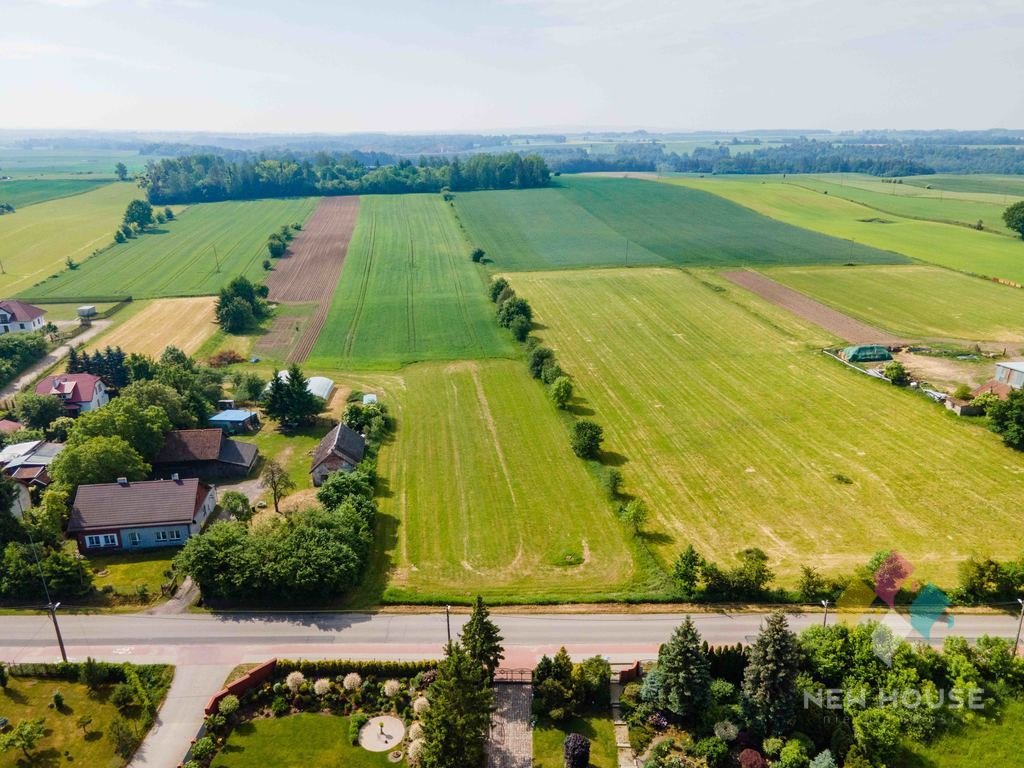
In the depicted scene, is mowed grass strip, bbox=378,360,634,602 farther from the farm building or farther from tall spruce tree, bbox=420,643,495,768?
the farm building

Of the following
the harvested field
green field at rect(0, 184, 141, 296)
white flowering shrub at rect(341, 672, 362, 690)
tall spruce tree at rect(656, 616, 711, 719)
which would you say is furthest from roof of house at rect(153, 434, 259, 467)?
the harvested field

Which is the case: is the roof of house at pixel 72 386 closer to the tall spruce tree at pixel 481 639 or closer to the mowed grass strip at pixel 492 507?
the mowed grass strip at pixel 492 507

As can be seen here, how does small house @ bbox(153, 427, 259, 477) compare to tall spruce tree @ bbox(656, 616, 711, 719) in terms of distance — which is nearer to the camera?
tall spruce tree @ bbox(656, 616, 711, 719)

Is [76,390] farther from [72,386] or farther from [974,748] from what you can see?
[974,748]

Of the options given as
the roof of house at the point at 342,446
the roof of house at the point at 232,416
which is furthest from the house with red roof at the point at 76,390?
the roof of house at the point at 342,446

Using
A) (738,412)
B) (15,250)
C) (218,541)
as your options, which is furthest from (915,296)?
(15,250)

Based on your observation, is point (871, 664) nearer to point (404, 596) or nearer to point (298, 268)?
point (404, 596)
